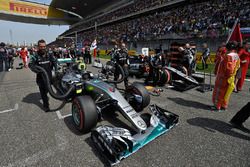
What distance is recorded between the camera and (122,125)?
9.27 ft

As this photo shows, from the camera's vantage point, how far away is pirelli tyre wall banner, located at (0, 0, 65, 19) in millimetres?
38719

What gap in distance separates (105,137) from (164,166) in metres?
0.82

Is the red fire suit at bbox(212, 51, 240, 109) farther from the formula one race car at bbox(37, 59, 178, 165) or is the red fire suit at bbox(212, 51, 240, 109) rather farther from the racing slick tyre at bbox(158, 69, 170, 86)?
the racing slick tyre at bbox(158, 69, 170, 86)

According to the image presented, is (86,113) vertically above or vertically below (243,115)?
above

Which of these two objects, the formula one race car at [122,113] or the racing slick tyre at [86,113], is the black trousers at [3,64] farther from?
the racing slick tyre at [86,113]

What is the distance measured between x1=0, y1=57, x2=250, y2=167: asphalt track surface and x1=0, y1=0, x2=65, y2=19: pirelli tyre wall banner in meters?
48.5

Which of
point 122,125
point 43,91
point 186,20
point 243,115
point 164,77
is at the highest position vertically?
point 186,20

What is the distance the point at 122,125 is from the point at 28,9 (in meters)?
52.7

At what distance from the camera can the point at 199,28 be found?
1564 cm

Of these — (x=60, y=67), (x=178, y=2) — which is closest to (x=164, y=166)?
(x=60, y=67)

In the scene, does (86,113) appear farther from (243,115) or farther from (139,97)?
(243,115)

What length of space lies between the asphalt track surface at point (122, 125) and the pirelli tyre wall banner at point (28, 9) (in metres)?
48.5

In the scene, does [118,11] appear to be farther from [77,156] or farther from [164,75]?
[77,156]

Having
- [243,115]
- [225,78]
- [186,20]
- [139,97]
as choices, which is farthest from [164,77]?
[186,20]
